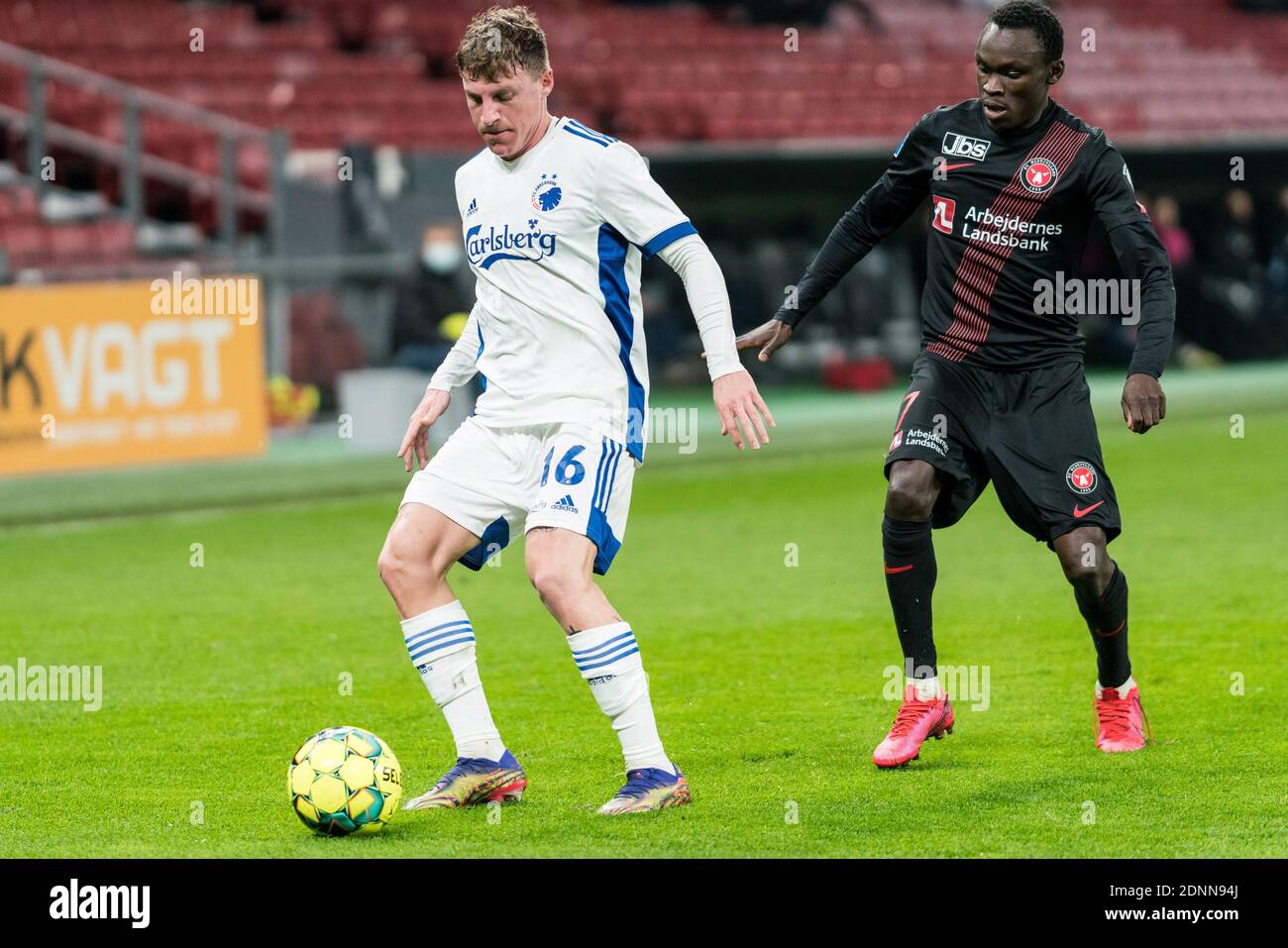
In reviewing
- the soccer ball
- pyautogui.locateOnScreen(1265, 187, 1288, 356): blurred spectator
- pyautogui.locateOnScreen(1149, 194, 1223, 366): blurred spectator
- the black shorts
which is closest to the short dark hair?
the black shorts

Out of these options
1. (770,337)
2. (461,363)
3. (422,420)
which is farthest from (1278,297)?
(422,420)

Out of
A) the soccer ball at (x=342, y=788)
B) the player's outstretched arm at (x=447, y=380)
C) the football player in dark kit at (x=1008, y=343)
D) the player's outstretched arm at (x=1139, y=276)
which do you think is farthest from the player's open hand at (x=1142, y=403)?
the soccer ball at (x=342, y=788)

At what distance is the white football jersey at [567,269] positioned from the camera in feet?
15.7

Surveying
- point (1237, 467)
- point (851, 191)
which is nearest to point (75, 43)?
point (851, 191)

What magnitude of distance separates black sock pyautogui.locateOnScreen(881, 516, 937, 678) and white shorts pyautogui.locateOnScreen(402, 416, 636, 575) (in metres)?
0.93

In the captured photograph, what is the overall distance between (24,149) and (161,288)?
3.95 m

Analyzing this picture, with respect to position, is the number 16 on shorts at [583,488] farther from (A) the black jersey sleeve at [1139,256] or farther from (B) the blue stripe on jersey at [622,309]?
(A) the black jersey sleeve at [1139,256]

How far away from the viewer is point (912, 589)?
214 inches

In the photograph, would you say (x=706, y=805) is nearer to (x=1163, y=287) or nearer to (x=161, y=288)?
(x=1163, y=287)

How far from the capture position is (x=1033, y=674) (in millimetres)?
6594

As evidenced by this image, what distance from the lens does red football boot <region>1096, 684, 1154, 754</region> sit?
5422mm

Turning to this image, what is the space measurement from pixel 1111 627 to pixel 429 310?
10323 mm

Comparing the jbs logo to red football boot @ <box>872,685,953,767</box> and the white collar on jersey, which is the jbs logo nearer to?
the white collar on jersey

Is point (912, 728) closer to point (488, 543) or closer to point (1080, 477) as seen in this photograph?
point (1080, 477)
